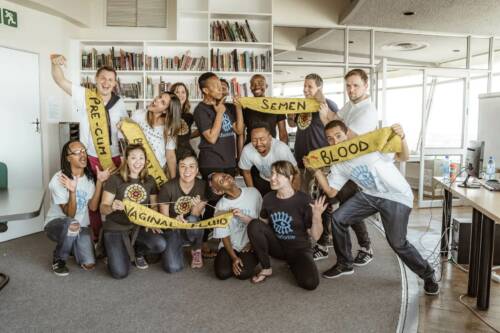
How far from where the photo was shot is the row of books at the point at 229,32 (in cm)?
521

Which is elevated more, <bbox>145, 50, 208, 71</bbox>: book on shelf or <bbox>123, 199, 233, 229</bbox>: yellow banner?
<bbox>145, 50, 208, 71</bbox>: book on shelf

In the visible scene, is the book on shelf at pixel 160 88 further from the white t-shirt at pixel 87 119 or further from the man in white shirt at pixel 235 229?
the man in white shirt at pixel 235 229

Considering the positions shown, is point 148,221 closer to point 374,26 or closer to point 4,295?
point 4,295

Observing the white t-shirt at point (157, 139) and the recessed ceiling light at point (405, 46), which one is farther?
the recessed ceiling light at point (405, 46)

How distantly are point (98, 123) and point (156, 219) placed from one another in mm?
1004

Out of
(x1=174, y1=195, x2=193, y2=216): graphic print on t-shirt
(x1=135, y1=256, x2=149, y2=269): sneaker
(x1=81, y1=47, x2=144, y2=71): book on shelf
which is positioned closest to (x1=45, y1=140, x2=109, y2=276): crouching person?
(x1=135, y1=256, x2=149, y2=269): sneaker

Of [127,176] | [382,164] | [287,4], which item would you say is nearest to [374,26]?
[287,4]

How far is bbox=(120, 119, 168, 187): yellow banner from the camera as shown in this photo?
11.0 feet

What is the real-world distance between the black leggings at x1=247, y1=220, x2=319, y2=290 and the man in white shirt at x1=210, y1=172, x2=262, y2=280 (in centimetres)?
11

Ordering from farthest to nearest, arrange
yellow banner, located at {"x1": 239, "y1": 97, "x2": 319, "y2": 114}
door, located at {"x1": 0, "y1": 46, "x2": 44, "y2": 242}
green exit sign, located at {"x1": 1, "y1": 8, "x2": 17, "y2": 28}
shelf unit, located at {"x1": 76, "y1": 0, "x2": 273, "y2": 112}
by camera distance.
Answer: shelf unit, located at {"x1": 76, "y1": 0, "x2": 273, "y2": 112}
door, located at {"x1": 0, "y1": 46, "x2": 44, "y2": 242}
green exit sign, located at {"x1": 1, "y1": 8, "x2": 17, "y2": 28}
yellow banner, located at {"x1": 239, "y1": 97, "x2": 319, "y2": 114}

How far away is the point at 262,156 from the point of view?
10.9ft

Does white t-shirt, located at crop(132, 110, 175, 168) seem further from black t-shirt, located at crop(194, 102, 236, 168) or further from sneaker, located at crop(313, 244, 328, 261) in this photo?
sneaker, located at crop(313, 244, 328, 261)

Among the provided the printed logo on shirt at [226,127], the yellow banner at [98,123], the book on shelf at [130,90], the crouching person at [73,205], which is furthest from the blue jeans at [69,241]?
the book on shelf at [130,90]

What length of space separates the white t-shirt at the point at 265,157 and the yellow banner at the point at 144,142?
722mm
